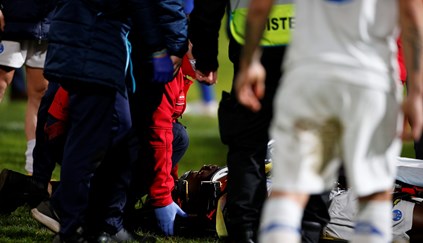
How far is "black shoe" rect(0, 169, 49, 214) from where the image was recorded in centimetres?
598

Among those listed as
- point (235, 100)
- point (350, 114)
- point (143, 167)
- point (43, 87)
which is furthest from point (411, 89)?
point (43, 87)

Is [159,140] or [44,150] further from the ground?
[159,140]

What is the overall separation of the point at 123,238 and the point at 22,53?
6.36 feet

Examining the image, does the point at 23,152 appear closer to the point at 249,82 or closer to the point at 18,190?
the point at 18,190

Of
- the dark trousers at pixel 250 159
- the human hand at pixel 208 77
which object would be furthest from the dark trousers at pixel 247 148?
the human hand at pixel 208 77

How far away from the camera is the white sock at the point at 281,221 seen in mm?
3619

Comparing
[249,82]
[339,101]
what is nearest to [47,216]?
[249,82]

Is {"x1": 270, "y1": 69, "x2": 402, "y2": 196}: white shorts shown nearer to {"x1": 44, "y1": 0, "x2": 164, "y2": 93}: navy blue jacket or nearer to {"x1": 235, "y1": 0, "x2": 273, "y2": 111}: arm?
{"x1": 235, "y1": 0, "x2": 273, "y2": 111}: arm

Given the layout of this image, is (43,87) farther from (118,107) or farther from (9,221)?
(118,107)

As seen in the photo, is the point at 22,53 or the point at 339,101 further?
the point at 22,53

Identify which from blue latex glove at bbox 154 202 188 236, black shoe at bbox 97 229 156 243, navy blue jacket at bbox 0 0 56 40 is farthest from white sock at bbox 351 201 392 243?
navy blue jacket at bbox 0 0 56 40

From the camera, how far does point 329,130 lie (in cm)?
376

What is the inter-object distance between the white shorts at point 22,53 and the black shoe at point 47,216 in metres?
1.45

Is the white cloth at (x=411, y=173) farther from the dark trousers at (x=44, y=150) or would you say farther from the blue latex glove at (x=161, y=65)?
the dark trousers at (x=44, y=150)
